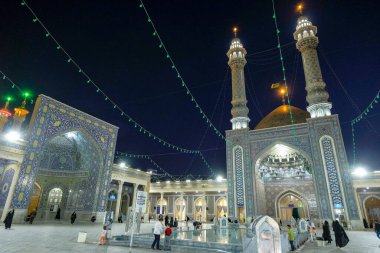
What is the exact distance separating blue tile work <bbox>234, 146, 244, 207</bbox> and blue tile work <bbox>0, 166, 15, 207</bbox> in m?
16.4

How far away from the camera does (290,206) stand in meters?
24.6

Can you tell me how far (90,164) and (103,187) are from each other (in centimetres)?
231

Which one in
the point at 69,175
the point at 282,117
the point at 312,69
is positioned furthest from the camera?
the point at 282,117

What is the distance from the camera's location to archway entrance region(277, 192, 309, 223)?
23.7 m

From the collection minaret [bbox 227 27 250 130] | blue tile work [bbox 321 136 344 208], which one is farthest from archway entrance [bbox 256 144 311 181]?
blue tile work [bbox 321 136 344 208]

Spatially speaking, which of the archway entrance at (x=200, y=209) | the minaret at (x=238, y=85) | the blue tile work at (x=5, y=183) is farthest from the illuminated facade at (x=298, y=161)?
the blue tile work at (x=5, y=183)

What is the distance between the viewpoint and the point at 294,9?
74.6ft

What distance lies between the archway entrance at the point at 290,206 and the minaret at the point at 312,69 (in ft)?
31.6

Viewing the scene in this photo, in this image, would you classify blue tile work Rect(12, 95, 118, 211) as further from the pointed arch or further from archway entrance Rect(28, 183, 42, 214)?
the pointed arch

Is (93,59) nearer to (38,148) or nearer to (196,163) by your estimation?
(38,148)

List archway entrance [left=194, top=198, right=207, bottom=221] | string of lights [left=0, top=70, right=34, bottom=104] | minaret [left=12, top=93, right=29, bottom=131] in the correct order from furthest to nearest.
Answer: archway entrance [left=194, top=198, right=207, bottom=221]
minaret [left=12, top=93, right=29, bottom=131]
string of lights [left=0, top=70, right=34, bottom=104]

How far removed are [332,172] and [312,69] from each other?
8.92 meters

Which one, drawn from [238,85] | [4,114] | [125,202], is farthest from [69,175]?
[238,85]

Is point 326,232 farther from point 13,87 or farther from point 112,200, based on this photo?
point 112,200
